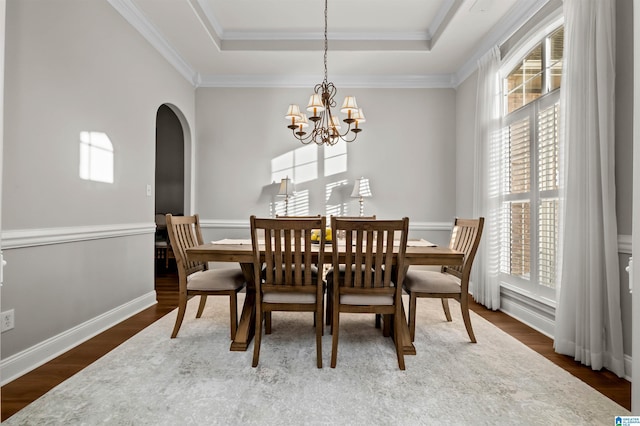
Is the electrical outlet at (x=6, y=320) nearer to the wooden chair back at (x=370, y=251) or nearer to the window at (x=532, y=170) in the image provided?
the wooden chair back at (x=370, y=251)

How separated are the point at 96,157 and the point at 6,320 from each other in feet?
4.43

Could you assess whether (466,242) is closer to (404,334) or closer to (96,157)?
(404,334)

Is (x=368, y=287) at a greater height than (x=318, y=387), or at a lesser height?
greater

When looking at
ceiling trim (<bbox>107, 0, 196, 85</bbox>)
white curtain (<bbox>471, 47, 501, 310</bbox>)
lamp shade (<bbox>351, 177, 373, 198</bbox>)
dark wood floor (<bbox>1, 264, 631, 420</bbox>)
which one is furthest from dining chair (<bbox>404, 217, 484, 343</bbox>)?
ceiling trim (<bbox>107, 0, 196, 85</bbox>)

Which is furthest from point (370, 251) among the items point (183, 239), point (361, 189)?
point (361, 189)

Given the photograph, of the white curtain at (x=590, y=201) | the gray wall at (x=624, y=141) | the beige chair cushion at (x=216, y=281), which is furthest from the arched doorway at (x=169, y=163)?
the gray wall at (x=624, y=141)

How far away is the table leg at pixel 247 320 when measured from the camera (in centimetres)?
249

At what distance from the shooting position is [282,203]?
4.91m

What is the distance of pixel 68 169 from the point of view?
2.50 m

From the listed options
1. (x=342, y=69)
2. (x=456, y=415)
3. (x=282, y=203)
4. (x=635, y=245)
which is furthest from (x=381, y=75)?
(x=456, y=415)

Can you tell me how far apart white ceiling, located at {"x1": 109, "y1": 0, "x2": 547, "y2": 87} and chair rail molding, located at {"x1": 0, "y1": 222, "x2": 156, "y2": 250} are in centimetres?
197

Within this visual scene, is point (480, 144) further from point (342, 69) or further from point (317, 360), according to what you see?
point (317, 360)

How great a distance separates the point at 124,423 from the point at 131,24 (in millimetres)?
3375

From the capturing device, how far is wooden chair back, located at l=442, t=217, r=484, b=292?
2580mm
